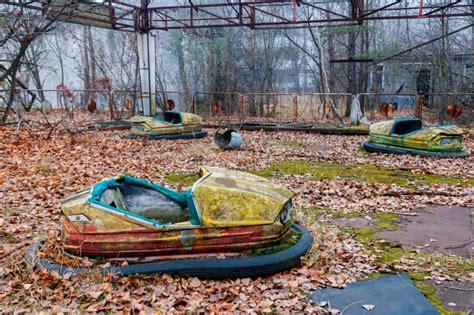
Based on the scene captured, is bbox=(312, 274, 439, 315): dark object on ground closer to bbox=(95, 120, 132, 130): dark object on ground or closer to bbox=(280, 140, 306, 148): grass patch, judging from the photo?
bbox=(280, 140, 306, 148): grass patch

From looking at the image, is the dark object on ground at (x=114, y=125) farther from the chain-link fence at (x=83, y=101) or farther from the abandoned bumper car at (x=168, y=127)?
the abandoned bumper car at (x=168, y=127)

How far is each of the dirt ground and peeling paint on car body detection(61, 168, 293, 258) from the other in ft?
0.63

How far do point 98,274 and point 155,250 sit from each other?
1.22 ft

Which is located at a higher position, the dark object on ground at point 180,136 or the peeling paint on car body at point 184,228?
the dark object on ground at point 180,136

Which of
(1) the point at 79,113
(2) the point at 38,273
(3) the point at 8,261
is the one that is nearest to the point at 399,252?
(2) the point at 38,273

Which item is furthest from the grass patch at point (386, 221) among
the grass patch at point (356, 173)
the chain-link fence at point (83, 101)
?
the chain-link fence at point (83, 101)

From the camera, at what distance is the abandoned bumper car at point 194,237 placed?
8.14 feet

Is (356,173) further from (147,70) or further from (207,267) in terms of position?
(147,70)

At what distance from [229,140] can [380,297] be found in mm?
5943

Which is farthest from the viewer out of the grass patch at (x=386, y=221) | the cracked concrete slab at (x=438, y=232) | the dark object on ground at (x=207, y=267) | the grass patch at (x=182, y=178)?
the grass patch at (x=182, y=178)

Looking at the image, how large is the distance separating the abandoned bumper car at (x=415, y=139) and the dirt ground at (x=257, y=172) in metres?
0.29

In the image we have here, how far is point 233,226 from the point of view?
2521 mm

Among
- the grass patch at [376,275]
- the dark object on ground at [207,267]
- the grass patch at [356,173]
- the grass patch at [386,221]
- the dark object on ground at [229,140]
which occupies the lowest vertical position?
the grass patch at [376,275]

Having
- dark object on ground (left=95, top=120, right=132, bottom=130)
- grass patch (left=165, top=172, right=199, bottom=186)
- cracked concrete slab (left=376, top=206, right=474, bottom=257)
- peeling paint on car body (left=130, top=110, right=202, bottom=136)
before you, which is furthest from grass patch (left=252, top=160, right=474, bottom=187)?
dark object on ground (left=95, top=120, right=132, bottom=130)
